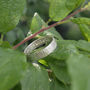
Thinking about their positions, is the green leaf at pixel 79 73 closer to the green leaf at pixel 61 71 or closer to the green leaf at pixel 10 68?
the green leaf at pixel 10 68

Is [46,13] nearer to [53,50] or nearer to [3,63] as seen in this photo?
[53,50]

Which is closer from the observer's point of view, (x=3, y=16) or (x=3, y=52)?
(x=3, y=52)

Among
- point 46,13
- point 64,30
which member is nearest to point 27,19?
point 46,13

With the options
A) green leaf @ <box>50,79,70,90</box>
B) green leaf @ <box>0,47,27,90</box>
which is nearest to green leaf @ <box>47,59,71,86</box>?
green leaf @ <box>50,79,70,90</box>

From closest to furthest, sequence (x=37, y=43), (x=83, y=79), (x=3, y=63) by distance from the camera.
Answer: (x=83, y=79)
(x=3, y=63)
(x=37, y=43)

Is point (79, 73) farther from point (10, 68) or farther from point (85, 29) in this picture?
point (85, 29)

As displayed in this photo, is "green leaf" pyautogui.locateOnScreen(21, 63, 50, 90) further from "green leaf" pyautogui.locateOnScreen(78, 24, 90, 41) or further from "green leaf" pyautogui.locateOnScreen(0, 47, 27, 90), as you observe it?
"green leaf" pyautogui.locateOnScreen(78, 24, 90, 41)

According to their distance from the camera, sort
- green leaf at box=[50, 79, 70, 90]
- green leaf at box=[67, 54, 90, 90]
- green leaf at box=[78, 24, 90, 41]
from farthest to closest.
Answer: green leaf at box=[78, 24, 90, 41] → green leaf at box=[50, 79, 70, 90] → green leaf at box=[67, 54, 90, 90]

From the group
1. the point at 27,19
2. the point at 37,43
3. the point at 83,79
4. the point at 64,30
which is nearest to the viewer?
the point at 83,79
